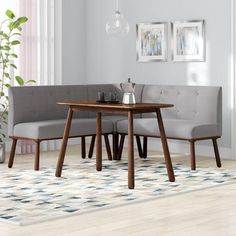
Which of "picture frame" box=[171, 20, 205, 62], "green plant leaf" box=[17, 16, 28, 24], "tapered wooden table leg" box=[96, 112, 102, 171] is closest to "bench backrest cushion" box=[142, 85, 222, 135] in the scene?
"picture frame" box=[171, 20, 205, 62]

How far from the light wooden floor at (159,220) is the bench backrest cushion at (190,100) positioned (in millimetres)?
2024

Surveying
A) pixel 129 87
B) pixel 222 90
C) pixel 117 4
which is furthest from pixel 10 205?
pixel 117 4

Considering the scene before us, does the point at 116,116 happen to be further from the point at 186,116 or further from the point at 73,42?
the point at 73,42

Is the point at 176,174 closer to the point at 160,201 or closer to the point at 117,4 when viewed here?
the point at 160,201

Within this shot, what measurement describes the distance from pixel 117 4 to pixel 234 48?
193 cm

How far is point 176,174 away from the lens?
6.89 metres

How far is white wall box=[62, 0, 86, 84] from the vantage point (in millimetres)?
9375

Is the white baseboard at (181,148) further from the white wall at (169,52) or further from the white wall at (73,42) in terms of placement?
the white wall at (73,42)

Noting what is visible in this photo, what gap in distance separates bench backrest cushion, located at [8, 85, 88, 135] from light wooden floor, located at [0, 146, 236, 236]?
2.60 meters

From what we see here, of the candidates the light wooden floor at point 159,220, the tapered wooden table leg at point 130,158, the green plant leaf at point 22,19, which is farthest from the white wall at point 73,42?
the light wooden floor at point 159,220

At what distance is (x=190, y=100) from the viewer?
8.05 meters

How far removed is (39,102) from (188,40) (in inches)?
76.5

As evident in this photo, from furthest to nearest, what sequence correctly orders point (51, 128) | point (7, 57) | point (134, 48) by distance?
point (134, 48)
point (7, 57)
point (51, 128)

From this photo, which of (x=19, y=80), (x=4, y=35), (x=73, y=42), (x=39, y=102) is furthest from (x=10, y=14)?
(x=73, y=42)
